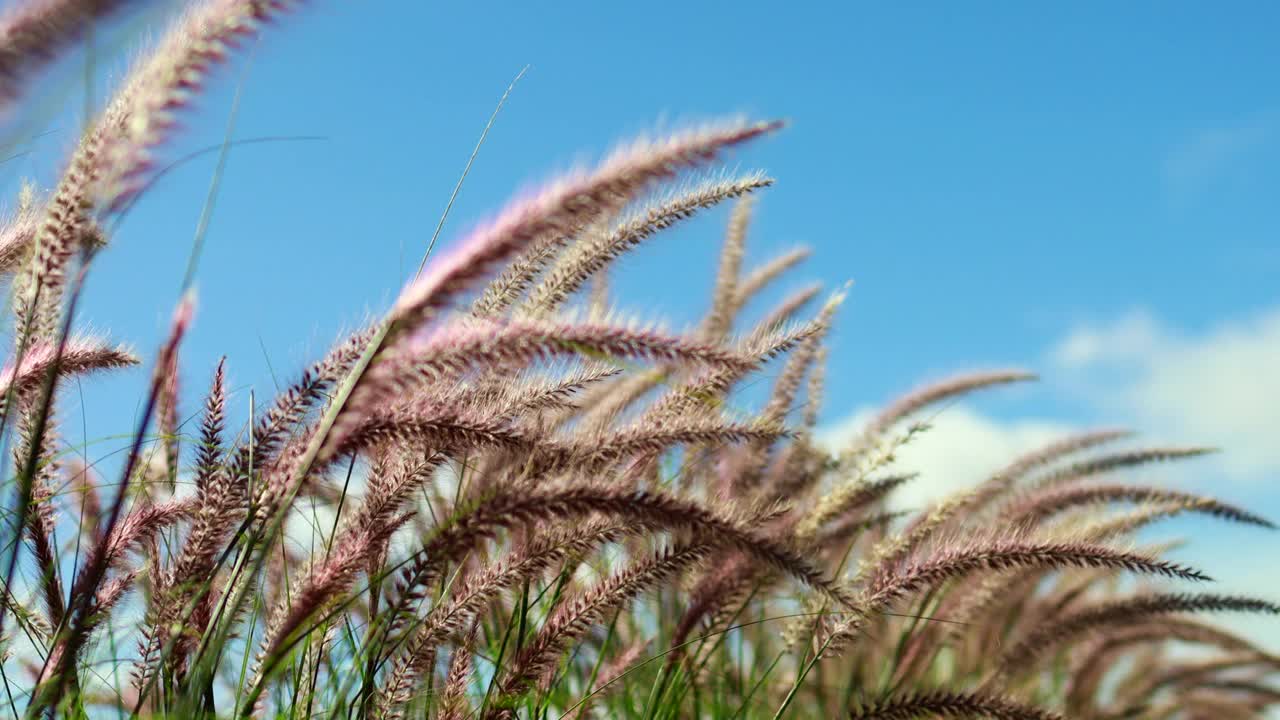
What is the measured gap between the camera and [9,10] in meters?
1.50

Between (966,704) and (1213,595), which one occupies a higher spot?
(1213,595)

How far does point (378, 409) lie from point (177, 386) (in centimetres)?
57

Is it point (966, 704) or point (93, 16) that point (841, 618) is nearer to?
point (966, 704)

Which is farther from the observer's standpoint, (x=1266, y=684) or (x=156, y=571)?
(x=1266, y=684)

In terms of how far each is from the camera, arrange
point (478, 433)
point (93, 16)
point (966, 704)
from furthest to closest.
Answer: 1. point (966, 704)
2. point (478, 433)
3. point (93, 16)

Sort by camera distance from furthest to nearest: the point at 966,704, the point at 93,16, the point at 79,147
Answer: the point at 966,704, the point at 79,147, the point at 93,16

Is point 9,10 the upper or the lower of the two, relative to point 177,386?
upper

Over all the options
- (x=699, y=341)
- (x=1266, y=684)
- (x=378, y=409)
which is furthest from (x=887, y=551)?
(x=1266, y=684)

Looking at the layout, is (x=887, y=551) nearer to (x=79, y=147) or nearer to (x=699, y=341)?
(x=699, y=341)

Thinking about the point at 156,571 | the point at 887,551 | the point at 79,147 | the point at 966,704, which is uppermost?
the point at 79,147

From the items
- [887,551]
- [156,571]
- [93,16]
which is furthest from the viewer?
[887,551]

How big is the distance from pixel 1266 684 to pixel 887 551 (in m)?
3.81

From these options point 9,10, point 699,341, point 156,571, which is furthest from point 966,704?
point 9,10

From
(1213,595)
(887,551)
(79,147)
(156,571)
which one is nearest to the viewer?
(79,147)
